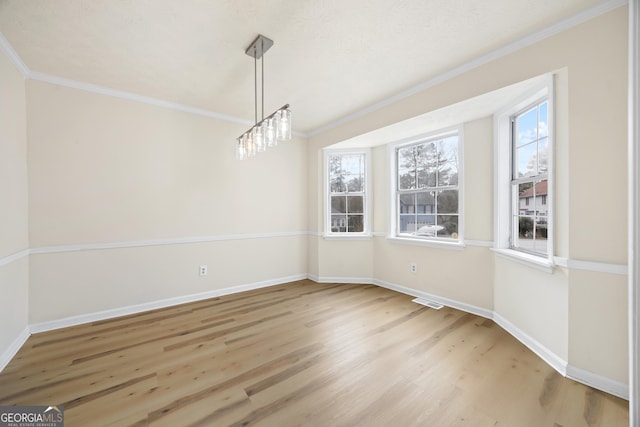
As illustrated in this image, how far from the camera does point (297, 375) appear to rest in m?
1.91

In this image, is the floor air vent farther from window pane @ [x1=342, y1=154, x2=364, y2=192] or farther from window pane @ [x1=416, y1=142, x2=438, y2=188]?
window pane @ [x1=342, y1=154, x2=364, y2=192]

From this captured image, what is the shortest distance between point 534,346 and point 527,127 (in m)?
2.11

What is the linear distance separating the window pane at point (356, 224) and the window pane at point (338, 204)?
0.20 metres

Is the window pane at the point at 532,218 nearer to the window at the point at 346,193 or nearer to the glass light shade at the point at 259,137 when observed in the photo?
the window at the point at 346,193

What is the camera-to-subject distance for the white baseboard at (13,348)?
201 centimetres

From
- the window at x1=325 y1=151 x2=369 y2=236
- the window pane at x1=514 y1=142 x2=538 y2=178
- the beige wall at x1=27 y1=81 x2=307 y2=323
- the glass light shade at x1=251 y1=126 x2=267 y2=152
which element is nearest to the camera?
the glass light shade at x1=251 y1=126 x2=267 y2=152

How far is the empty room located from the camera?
5.53ft

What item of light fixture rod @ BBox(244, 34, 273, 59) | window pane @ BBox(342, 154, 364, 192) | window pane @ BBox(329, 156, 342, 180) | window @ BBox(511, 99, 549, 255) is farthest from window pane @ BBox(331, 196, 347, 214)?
light fixture rod @ BBox(244, 34, 273, 59)

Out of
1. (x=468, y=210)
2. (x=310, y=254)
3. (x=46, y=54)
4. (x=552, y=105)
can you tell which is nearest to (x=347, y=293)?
(x=310, y=254)

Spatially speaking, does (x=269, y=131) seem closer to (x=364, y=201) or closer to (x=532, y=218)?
(x=364, y=201)

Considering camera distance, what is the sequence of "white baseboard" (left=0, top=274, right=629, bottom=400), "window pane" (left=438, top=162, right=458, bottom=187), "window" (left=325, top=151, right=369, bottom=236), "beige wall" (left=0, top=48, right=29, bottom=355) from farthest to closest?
"window" (left=325, top=151, right=369, bottom=236)
"window pane" (left=438, top=162, right=458, bottom=187)
"beige wall" (left=0, top=48, right=29, bottom=355)
"white baseboard" (left=0, top=274, right=629, bottom=400)

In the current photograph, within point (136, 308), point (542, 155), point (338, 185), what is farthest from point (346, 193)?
point (136, 308)

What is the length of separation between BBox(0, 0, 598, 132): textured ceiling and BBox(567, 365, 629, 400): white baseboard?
263 cm

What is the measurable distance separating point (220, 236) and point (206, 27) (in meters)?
2.60
